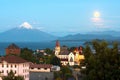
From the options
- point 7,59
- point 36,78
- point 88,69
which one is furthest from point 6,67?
point 88,69

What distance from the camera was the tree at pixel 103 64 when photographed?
16.7 m

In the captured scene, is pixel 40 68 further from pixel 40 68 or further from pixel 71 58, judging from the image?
pixel 71 58

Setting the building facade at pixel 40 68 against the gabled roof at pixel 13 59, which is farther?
the building facade at pixel 40 68

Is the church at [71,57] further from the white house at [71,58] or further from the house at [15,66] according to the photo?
the house at [15,66]

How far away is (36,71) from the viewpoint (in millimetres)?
59406

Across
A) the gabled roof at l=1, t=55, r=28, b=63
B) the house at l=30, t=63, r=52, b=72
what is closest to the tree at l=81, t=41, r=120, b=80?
the gabled roof at l=1, t=55, r=28, b=63

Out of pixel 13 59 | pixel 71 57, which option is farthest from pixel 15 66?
pixel 71 57

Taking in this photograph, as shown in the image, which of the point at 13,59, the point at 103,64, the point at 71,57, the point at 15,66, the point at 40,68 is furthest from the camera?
the point at 71,57

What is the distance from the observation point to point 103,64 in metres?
17.0

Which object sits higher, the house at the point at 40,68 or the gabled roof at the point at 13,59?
the gabled roof at the point at 13,59

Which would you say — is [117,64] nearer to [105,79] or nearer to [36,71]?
[105,79]

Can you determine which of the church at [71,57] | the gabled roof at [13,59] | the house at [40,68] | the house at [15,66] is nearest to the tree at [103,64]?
the house at [15,66]

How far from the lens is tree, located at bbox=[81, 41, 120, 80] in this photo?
1669 centimetres

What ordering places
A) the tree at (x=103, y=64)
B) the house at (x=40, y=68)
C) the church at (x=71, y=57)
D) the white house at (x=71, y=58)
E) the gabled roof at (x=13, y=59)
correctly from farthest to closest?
1. the white house at (x=71, y=58)
2. the church at (x=71, y=57)
3. the house at (x=40, y=68)
4. the gabled roof at (x=13, y=59)
5. the tree at (x=103, y=64)
